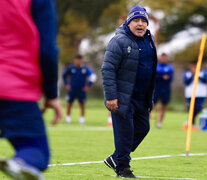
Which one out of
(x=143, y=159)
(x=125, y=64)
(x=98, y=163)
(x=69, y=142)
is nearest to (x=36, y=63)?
(x=125, y=64)

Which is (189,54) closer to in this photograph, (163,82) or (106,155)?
(163,82)

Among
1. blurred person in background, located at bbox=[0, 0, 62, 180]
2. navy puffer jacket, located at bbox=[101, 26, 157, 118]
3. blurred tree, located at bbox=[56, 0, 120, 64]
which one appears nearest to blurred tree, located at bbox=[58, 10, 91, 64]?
blurred tree, located at bbox=[56, 0, 120, 64]

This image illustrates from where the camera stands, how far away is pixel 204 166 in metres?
8.64

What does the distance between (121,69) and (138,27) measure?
20.4 inches

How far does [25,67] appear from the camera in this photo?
4164 mm

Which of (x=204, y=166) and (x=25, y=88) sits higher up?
(x=25, y=88)

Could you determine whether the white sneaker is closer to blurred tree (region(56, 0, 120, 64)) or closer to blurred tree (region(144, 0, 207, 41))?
blurred tree (region(144, 0, 207, 41))

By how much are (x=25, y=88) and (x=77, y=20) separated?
42.3 meters

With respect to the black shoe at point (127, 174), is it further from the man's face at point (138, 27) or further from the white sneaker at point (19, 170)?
the white sneaker at point (19, 170)

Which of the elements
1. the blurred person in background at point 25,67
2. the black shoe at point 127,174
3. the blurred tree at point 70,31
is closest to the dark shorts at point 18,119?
the blurred person in background at point 25,67

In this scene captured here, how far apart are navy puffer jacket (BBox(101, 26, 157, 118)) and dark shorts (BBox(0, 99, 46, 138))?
2.84m

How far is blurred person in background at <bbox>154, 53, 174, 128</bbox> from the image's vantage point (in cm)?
1869

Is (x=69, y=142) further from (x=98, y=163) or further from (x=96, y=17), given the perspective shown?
(x=96, y=17)

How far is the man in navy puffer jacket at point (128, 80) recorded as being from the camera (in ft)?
23.2
